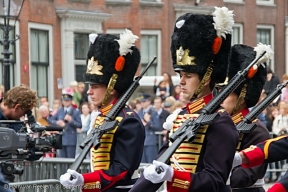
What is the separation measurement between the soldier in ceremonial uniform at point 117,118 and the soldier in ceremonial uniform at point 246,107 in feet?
2.69

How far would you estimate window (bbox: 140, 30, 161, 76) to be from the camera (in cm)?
3009

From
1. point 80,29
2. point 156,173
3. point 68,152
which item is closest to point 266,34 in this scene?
point 80,29

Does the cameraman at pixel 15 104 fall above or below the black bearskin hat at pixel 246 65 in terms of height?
below

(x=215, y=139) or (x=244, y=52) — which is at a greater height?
(x=244, y=52)

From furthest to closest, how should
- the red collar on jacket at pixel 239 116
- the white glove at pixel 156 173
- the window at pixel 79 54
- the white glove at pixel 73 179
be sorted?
the window at pixel 79 54 → the red collar on jacket at pixel 239 116 → the white glove at pixel 73 179 → the white glove at pixel 156 173

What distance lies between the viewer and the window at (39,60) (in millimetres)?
25875

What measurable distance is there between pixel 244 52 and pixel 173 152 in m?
2.40

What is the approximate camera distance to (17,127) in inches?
281

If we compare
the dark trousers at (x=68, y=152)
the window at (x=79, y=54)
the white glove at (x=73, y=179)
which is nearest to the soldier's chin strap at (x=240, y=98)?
the white glove at (x=73, y=179)

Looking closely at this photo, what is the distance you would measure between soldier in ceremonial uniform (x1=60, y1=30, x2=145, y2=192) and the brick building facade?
1600 cm

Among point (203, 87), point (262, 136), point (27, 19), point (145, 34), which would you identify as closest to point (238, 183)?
point (262, 136)

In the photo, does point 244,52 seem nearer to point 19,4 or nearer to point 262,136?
point 262,136

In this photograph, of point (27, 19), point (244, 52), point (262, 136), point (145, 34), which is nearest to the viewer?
point (262, 136)

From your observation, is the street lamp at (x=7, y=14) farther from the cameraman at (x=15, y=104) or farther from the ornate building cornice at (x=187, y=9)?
the ornate building cornice at (x=187, y=9)
